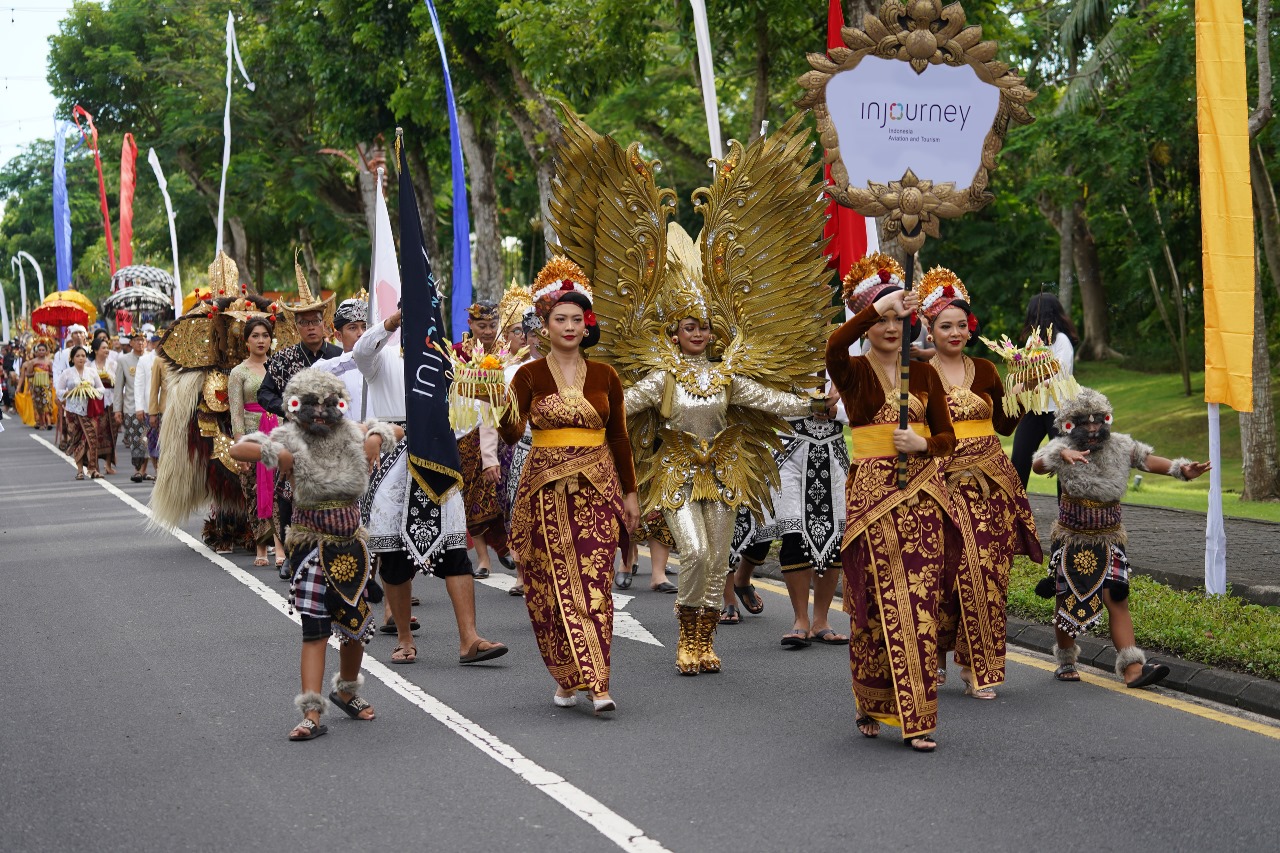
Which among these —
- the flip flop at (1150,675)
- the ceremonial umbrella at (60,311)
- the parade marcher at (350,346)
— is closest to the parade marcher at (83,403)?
the ceremonial umbrella at (60,311)

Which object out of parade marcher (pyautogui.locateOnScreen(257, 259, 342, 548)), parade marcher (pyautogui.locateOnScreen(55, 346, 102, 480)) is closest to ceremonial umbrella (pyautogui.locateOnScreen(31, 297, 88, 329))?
parade marcher (pyautogui.locateOnScreen(55, 346, 102, 480))

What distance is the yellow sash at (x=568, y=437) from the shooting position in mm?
7125

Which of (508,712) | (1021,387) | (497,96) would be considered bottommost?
(508,712)

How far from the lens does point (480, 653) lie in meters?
8.07

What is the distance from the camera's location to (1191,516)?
13.1m

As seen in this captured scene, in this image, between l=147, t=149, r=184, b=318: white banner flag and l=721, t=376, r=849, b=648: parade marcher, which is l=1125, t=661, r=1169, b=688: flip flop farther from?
l=147, t=149, r=184, b=318: white banner flag

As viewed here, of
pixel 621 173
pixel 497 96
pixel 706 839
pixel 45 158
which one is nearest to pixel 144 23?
pixel 497 96

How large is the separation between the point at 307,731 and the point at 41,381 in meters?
28.8

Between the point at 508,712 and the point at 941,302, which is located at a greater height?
the point at 941,302

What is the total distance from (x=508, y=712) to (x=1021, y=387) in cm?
285

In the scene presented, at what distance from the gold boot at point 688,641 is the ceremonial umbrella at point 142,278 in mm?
22110

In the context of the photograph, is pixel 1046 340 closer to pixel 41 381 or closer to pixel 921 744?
pixel 921 744

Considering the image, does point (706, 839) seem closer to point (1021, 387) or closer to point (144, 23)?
point (1021, 387)

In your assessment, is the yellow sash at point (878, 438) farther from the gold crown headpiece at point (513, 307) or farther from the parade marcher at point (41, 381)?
the parade marcher at point (41, 381)
